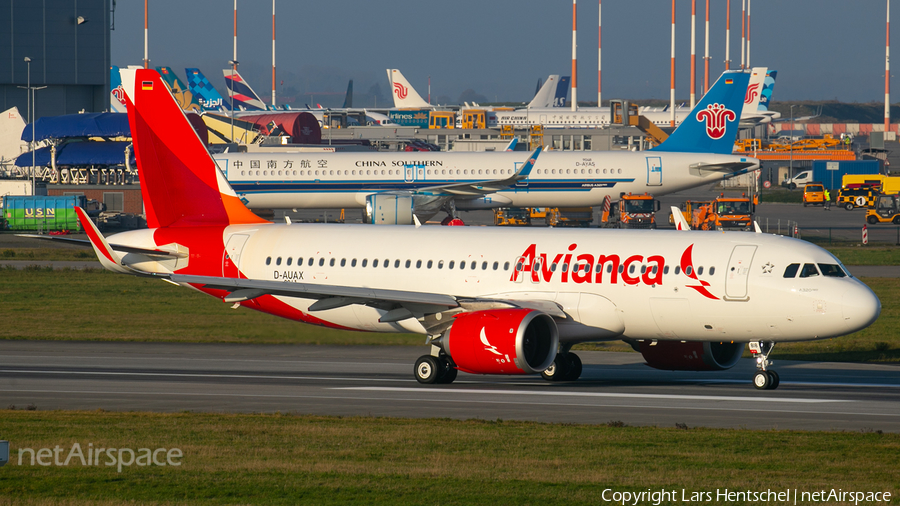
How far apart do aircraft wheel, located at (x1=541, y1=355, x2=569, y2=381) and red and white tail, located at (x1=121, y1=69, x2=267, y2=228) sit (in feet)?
36.5

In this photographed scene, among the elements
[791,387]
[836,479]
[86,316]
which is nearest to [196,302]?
[86,316]

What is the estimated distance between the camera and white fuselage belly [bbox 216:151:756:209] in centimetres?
7019

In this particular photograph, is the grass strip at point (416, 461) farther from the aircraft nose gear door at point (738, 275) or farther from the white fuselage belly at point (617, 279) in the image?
the aircraft nose gear door at point (738, 275)

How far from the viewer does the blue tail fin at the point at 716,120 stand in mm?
67688

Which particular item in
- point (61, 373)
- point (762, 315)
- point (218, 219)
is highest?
point (218, 219)

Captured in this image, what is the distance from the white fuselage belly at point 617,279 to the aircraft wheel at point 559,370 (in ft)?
6.03

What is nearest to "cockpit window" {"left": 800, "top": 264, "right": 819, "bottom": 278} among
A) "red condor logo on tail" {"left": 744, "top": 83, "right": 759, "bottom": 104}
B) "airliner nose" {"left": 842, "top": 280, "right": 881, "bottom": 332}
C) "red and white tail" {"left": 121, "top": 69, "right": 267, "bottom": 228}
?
"airliner nose" {"left": 842, "top": 280, "right": 881, "bottom": 332}

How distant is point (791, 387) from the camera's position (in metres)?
26.7

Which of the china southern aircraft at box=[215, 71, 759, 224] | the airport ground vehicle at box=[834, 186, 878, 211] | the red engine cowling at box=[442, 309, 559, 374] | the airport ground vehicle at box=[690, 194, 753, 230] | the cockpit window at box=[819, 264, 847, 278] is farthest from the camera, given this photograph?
the airport ground vehicle at box=[834, 186, 878, 211]

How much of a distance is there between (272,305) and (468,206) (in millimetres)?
41555

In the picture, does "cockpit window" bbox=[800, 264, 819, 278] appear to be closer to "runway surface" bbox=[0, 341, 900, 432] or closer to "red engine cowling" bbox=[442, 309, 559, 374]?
"runway surface" bbox=[0, 341, 900, 432]

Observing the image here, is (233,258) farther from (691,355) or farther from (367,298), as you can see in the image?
(691,355)

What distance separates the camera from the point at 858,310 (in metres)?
24.2

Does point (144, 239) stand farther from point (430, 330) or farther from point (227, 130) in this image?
point (227, 130)
